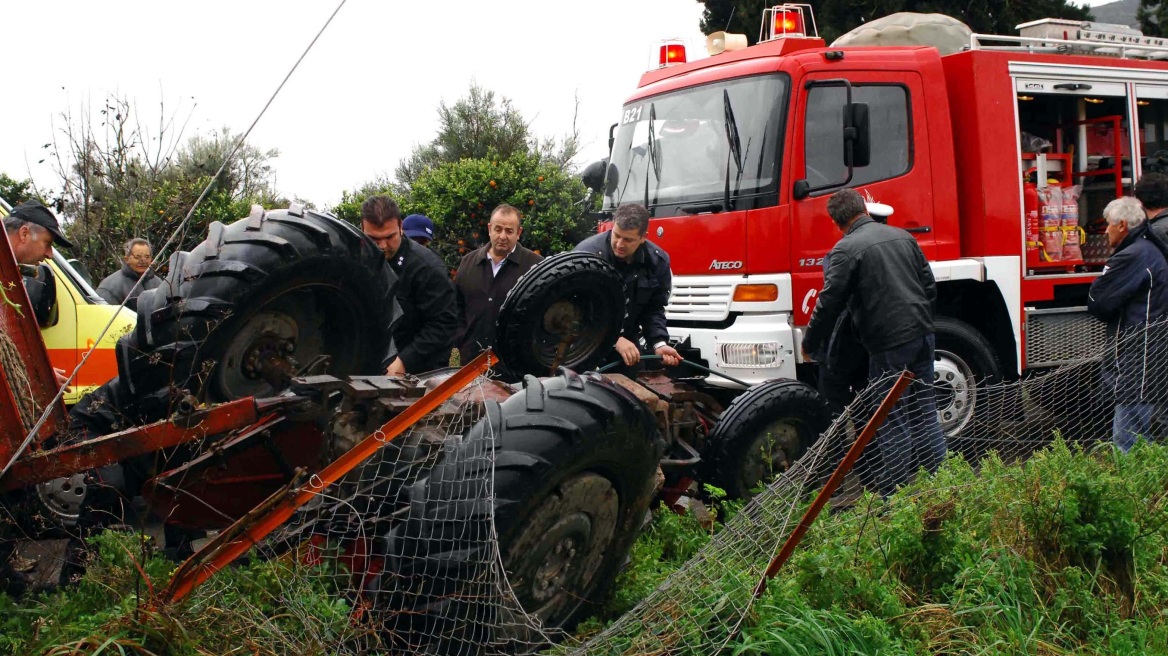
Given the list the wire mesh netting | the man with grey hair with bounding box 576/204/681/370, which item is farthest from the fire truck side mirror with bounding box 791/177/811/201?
the man with grey hair with bounding box 576/204/681/370

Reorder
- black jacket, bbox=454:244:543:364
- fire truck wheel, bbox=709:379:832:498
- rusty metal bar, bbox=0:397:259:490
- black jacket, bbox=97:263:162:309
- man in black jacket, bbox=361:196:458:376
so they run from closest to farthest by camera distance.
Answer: rusty metal bar, bbox=0:397:259:490, fire truck wheel, bbox=709:379:832:498, man in black jacket, bbox=361:196:458:376, black jacket, bbox=454:244:543:364, black jacket, bbox=97:263:162:309

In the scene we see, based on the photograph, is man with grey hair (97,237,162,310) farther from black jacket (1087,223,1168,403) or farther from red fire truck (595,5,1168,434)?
black jacket (1087,223,1168,403)

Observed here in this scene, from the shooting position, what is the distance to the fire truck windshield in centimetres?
702

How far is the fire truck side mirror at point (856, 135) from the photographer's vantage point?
6898 mm

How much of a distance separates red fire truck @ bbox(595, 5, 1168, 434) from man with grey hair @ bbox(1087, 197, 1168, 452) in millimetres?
977

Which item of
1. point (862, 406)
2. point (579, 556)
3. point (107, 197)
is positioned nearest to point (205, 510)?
point (579, 556)

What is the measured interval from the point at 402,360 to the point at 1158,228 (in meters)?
4.84

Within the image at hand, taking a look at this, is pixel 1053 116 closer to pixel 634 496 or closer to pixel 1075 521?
pixel 1075 521

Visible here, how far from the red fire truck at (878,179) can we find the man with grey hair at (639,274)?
140cm

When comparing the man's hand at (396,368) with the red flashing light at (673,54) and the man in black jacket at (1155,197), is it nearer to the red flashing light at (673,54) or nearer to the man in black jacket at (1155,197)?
the red flashing light at (673,54)

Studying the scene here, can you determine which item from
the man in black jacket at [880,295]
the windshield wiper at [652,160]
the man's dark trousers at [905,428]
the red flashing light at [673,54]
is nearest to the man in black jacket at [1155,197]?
the man in black jacket at [880,295]

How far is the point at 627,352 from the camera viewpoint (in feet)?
16.1

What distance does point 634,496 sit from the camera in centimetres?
367

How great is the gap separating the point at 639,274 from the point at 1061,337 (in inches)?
173
